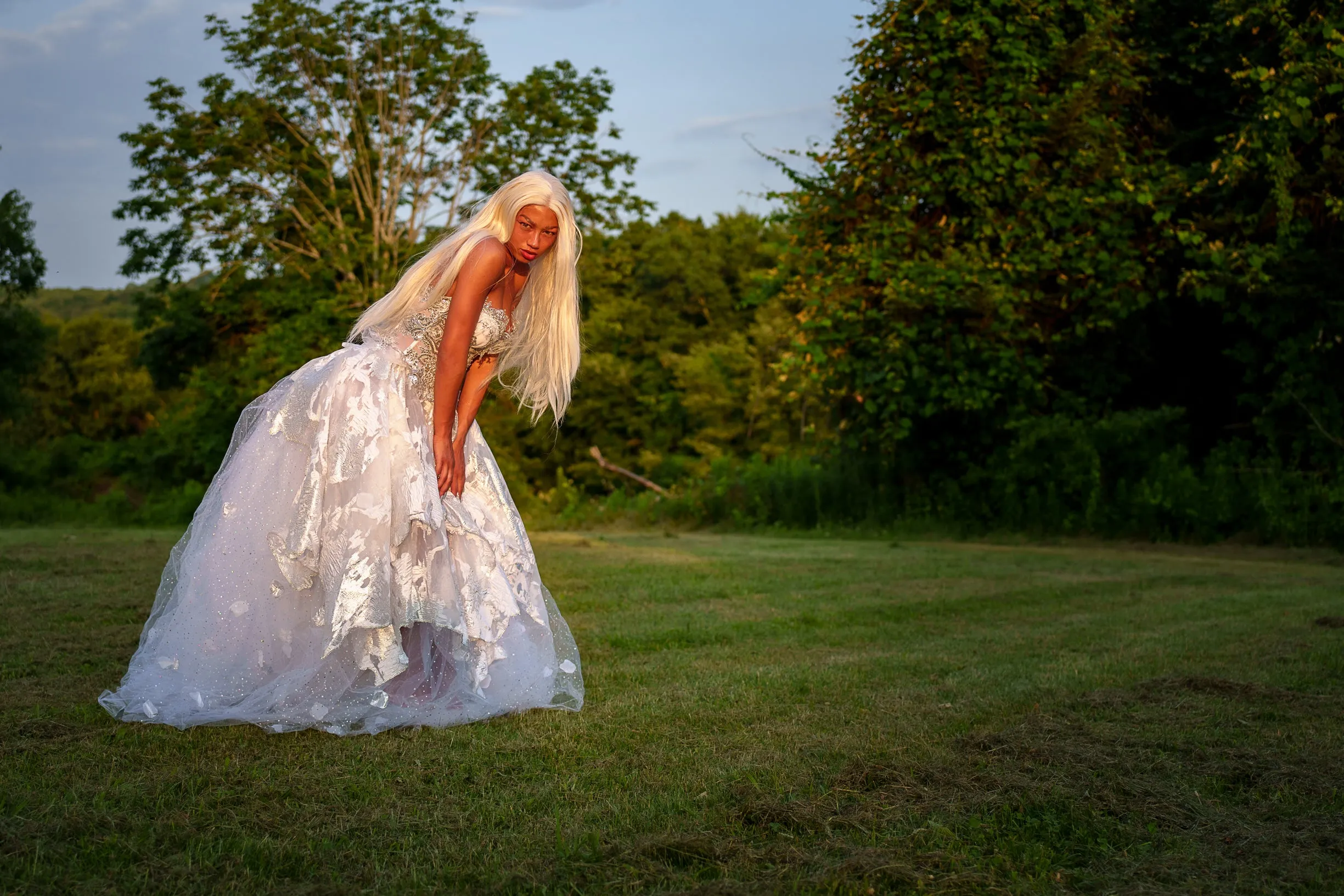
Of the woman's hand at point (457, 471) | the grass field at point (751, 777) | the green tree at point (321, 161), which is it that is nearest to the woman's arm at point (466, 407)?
the woman's hand at point (457, 471)

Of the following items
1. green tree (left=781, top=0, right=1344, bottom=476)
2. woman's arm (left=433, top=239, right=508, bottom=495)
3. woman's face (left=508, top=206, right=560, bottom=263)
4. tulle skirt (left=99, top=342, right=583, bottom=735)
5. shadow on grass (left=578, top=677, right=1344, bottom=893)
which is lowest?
shadow on grass (left=578, top=677, right=1344, bottom=893)

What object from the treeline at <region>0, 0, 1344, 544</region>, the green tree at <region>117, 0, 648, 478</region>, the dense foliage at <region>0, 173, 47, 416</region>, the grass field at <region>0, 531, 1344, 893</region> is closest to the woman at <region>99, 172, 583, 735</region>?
the grass field at <region>0, 531, 1344, 893</region>

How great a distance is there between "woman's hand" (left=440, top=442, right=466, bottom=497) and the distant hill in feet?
205

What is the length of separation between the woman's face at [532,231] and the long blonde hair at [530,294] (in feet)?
0.09

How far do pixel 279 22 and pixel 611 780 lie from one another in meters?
28.9

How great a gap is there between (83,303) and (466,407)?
240 ft

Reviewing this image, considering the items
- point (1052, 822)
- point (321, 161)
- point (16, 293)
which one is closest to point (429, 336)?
point (1052, 822)

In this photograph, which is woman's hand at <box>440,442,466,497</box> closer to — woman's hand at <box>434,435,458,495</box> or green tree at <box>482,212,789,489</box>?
woman's hand at <box>434,435,458,495</box>

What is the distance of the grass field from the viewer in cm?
289

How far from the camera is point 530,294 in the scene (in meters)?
5.40

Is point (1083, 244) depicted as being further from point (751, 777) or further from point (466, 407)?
point (751, 777)

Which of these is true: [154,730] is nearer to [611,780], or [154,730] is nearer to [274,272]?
[611,780]

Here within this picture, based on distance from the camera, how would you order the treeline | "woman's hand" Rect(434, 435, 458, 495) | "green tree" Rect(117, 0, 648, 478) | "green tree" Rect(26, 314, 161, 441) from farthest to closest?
1. "green tree" Rect(26, 314, 161, 441)
2. "green tree" Rect(117, 0, 648, 478)
3. the treeline
4. "woman's hand" Rect(434, 435, 458, 495)

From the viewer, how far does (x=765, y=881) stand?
2.79 meters
